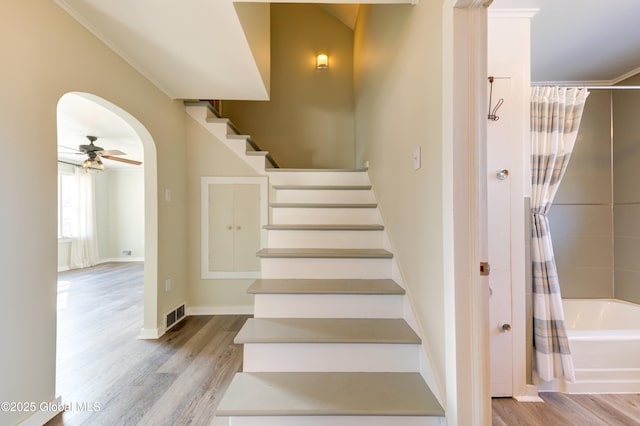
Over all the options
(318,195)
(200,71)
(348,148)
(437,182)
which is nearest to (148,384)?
(318,195)

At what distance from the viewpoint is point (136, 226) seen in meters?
6.89

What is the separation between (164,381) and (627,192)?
401 centimetres

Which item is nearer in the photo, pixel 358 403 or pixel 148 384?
pixel 358 403

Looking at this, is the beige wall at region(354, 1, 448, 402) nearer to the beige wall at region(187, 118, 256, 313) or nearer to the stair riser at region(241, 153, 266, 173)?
the stair riser at region(241, 153, 266, 173)

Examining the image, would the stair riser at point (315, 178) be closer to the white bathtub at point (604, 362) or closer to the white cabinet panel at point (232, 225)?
the white cabinet panel at point (232, 225)

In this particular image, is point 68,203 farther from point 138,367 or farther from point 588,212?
point 588,212

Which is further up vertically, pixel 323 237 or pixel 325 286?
pixel 323 237

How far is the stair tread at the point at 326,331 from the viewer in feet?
4.41

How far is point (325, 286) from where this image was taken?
1.67m

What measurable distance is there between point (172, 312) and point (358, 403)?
6.84 feet

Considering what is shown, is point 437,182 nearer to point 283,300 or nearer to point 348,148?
point 283,300

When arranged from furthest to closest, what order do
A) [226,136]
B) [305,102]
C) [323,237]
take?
[305,102]
[226,136]
[323,237]

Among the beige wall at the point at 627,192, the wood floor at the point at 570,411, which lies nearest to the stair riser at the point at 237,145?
the wood floor at the point at 570,411

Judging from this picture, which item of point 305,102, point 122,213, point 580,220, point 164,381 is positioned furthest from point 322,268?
point 122,213
